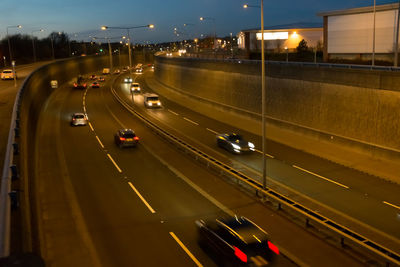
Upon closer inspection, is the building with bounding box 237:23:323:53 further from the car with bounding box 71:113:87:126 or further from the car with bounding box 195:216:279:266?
the car with bounding box 195:216:279:266

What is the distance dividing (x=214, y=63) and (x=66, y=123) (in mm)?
19125

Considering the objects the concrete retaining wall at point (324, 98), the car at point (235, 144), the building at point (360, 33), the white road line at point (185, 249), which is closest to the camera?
the white road line at point (185, 249)

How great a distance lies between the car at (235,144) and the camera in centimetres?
2764

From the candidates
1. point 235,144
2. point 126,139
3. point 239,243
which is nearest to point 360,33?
point 235,144

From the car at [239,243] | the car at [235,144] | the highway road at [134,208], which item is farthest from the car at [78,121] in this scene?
the car at [239,243]

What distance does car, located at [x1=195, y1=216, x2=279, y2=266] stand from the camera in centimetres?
1137

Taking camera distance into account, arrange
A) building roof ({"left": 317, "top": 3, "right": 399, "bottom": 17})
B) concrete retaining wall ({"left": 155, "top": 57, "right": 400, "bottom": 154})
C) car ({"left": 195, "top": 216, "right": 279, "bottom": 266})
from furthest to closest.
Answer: building roof ({"left": 317, "top": 3, "right": 399, "bottom": 17}) → concrete retaining wall ({"left": 155, "top": 57, "right": 400, "bottom": 154}) → car ({"left": 195, "top": 216, "right": 279, "bottom": 266})

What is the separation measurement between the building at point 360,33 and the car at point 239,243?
34.3m

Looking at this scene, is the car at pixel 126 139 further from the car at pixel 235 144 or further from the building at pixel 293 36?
the building at pixel 293 36

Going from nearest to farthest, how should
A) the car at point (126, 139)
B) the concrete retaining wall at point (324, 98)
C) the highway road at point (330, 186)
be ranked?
the highway road at point (330, 186)
the concrete retaining wall at point (324, 98)
the car at point (126, 139)

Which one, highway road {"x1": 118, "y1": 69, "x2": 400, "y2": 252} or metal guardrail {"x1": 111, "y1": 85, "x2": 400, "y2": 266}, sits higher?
metal guardrail {"x1": 111, "y1": 85, "x2": 400, "y2": 266}

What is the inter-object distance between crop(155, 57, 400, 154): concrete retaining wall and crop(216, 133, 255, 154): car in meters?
6.48

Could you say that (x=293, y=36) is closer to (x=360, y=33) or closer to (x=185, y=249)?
(x=360, y=33)

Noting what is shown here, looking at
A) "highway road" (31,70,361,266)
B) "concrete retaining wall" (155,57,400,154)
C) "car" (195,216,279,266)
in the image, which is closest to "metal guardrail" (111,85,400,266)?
"highway road" (31,70,361,266)
